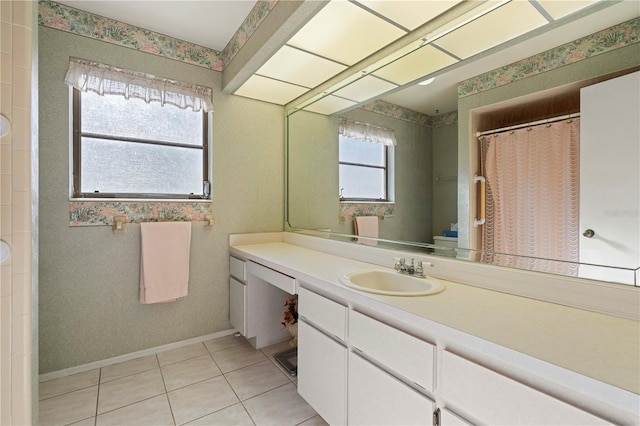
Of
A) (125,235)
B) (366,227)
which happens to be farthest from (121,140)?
(366,227)

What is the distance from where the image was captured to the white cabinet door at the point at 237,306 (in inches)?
90.3

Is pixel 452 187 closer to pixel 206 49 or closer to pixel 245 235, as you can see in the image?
pixel 245 235

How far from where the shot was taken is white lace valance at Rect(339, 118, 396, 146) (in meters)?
1.83

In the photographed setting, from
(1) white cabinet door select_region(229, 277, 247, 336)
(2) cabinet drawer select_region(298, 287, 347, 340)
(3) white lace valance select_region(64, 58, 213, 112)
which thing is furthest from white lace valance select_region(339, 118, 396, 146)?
(1) white cabinet door select_region(229, 277, 247, 336)

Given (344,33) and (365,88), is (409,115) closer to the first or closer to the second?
(365,88)

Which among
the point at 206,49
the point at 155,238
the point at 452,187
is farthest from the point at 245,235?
the point at 452,187

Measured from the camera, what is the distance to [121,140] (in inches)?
85.4

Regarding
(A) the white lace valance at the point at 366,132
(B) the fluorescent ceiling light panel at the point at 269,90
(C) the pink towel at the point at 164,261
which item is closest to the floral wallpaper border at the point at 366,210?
(A) the white lace valance at the point at 366,132

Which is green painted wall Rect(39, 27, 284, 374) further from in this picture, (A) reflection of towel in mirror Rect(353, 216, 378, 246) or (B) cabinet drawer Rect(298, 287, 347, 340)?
(B) cabinet drawer Rect(298, 287, 347, 340)

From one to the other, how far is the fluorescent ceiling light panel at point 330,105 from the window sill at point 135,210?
1213 millimetres

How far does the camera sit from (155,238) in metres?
2.21

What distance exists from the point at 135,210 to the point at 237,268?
882 millimetres

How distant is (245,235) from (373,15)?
193 centimetres

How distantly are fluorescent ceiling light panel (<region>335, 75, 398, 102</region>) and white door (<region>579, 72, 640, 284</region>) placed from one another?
1.07m
